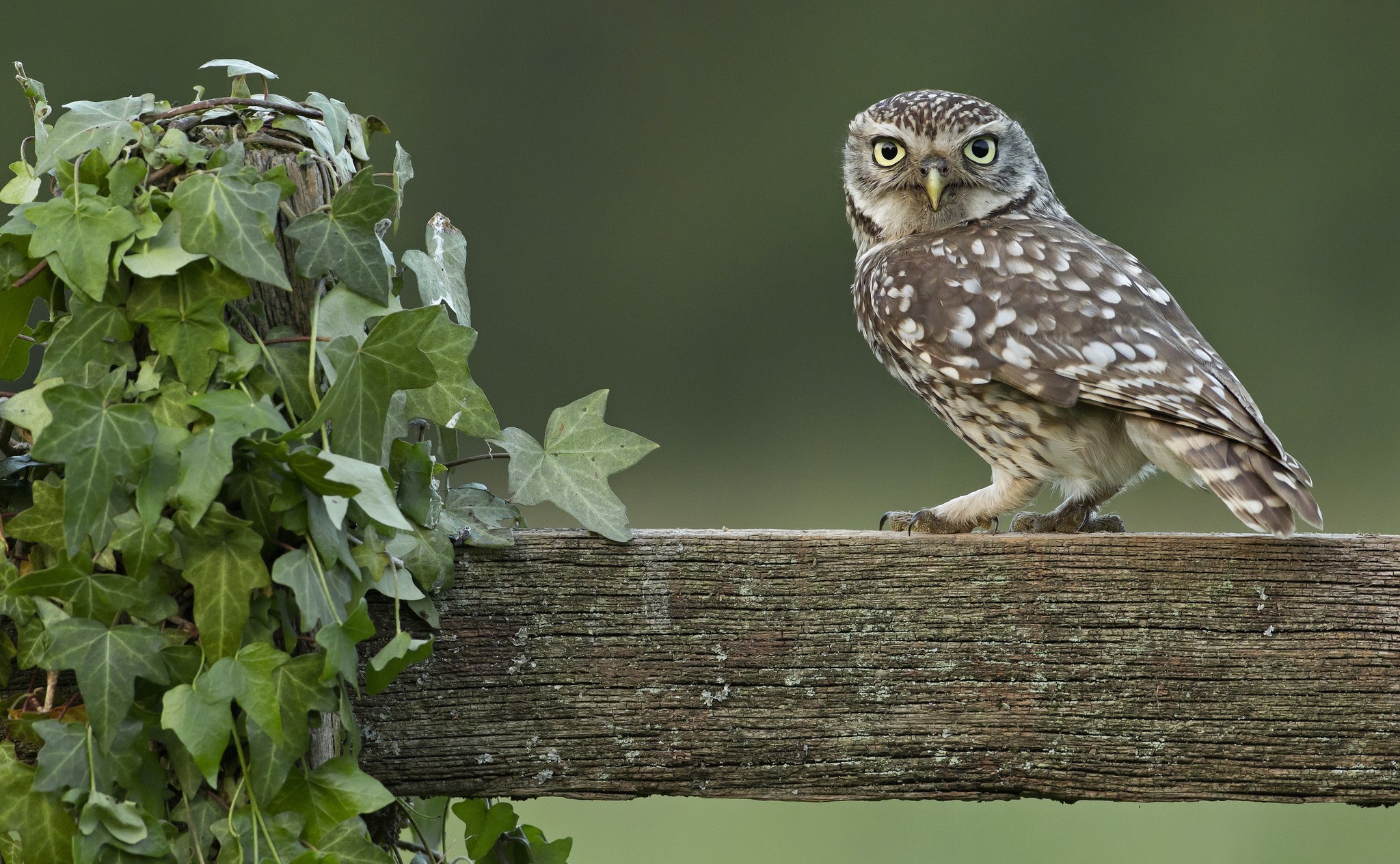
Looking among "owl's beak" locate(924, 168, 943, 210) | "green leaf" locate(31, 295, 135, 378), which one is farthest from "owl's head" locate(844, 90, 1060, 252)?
"green leaf" locate(31, 295, 135, 378)

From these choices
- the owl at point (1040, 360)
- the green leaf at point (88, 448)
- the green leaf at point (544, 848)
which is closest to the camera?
the green leaf at point (88, 448)

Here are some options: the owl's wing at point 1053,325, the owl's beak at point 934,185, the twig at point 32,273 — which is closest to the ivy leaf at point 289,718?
the twig at point 32,273

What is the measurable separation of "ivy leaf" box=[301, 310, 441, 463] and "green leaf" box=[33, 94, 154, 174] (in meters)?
0.21

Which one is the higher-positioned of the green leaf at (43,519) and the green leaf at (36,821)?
the green leaf at (43,519)

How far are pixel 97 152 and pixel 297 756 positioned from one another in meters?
0.43

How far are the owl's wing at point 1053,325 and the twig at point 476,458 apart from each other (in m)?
0.66

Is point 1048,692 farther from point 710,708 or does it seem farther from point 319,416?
point 319,416

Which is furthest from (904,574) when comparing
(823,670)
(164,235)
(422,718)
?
(164,235)

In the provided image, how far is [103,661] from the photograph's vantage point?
2.52 ft

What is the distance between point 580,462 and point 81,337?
383mm

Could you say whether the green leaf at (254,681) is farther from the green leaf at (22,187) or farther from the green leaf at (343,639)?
the green leaf at (22,187)

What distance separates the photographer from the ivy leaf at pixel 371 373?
795 millimetres

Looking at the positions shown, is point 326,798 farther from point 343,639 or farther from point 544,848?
point 544,848

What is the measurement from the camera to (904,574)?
101 centimetres
